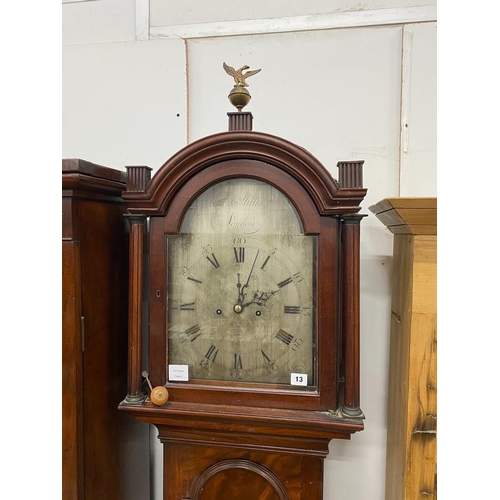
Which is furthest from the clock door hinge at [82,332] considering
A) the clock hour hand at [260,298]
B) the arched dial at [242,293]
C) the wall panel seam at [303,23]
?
the wall panel seam at [303,23]

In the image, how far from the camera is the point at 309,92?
125 cm

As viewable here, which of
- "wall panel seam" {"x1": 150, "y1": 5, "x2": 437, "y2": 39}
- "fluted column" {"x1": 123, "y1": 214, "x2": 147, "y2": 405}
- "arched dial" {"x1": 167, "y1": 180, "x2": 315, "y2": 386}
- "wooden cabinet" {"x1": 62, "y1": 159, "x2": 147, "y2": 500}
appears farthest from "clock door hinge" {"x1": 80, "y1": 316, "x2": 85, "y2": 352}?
"wall panel seam" {"x1": 150, "y1": 5, "x2": 437, "y2": 39}

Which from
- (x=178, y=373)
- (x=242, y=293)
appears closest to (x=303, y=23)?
(x=242, y=293)

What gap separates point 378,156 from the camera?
1233 millimetres

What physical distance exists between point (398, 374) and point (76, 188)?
3.26 ft

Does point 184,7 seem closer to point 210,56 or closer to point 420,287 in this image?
point 210,56

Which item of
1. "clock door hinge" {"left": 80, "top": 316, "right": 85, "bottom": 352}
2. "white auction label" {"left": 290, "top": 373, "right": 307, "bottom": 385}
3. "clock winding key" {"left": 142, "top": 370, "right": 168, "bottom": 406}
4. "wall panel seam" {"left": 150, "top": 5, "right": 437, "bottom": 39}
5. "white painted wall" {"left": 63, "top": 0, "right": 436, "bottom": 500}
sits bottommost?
"clock winding key" {"left": 142, "top": 370, "right": 168, "bottom": 406}

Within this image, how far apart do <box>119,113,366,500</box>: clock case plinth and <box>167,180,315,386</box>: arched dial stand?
0.10 feet

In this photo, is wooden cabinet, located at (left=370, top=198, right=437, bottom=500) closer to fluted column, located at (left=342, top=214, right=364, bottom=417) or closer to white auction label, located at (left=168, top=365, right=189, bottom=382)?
fluted column, located at (left=342, top=214, right=364, bottom=417)

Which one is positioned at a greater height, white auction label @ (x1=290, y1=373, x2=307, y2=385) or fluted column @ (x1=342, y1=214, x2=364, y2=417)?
fluted column @ (x1=342, y1=214, x2=364, y2=417)

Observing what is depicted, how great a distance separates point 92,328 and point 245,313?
1.32 ft

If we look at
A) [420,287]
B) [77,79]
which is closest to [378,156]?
[420,287]

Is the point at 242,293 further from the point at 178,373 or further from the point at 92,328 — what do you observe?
the point at 92,328

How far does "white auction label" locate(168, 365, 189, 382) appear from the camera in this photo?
97 centimetres
